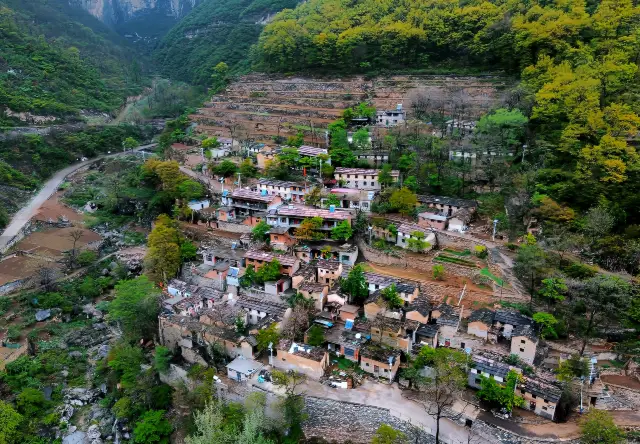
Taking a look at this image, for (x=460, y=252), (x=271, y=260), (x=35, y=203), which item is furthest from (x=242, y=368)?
(x=35, y=203)

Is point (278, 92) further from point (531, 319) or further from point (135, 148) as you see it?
point (531, 319)

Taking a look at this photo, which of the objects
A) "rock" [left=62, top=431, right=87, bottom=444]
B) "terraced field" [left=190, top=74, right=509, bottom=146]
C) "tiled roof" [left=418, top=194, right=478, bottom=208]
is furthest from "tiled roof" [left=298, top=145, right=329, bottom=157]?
"rock" [left=62, top=431, right=87, bottom=444]

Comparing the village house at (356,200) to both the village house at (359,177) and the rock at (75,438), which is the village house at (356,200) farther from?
the rock at (75,438)

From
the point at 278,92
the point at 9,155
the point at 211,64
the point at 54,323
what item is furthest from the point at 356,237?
the point at 211,64

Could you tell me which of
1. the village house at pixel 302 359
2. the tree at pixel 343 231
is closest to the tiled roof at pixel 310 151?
the tree at pixel 343 231

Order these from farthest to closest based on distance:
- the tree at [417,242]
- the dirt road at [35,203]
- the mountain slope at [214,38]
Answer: the mountain slope at [214,38] < the dirt road at [35,203] < the tree at [417,242]

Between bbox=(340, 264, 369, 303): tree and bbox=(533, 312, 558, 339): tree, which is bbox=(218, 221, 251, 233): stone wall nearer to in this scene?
bbox=(340, 264, 369, 303): tree
